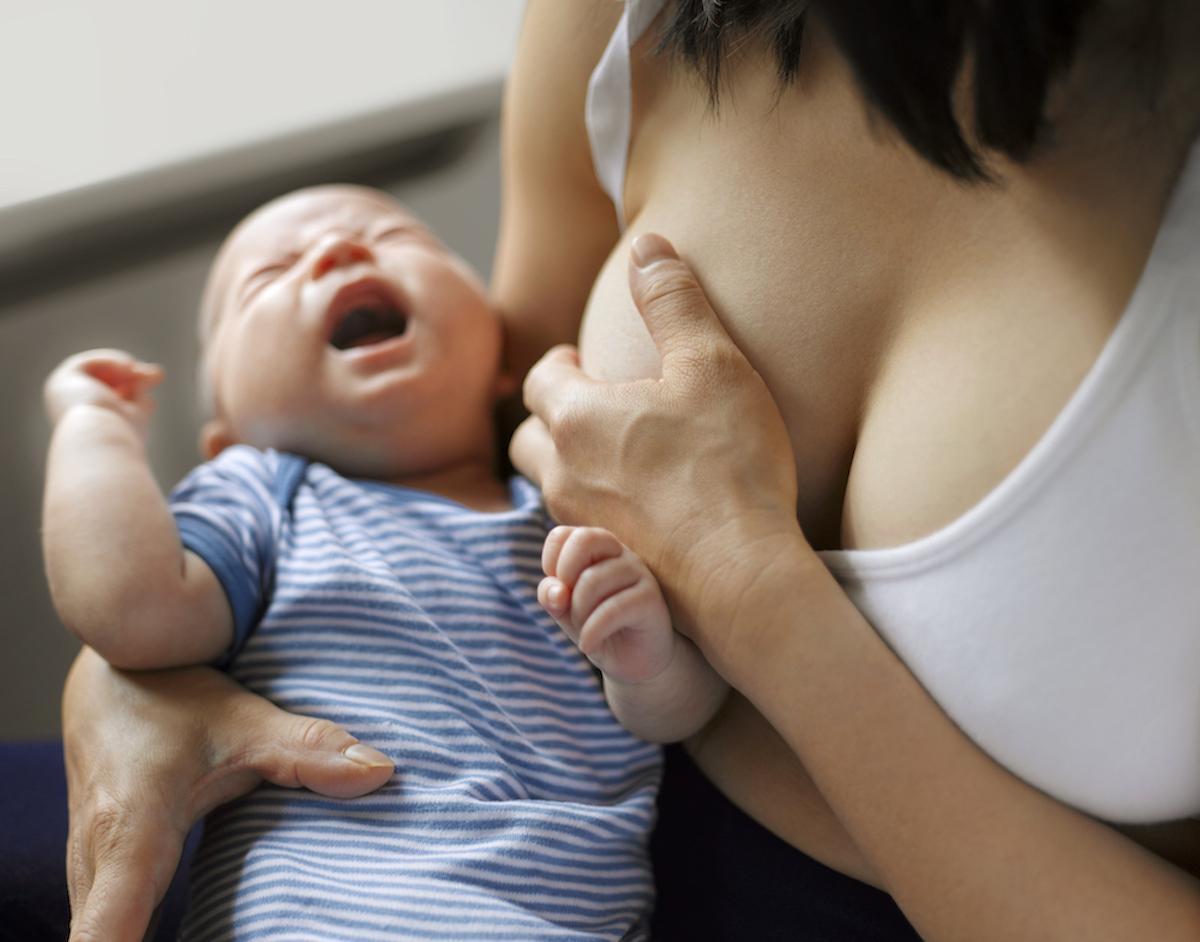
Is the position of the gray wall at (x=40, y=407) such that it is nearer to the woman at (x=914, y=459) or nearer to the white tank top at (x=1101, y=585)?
the woman at (x=914, y=459)

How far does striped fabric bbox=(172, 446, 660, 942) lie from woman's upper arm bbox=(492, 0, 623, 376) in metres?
0.21

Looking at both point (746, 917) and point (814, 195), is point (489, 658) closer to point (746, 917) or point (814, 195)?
point (746, 917)

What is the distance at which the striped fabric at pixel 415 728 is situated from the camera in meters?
0.60

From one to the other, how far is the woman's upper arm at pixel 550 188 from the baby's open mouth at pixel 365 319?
11 centimetres

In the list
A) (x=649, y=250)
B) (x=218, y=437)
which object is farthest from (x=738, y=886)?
(x=218, y=437)

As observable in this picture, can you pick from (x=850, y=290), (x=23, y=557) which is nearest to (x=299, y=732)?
(x=850, y=290)

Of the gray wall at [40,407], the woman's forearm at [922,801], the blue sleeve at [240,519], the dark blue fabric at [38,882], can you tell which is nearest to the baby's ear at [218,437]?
the blue sleeve at [240,519]

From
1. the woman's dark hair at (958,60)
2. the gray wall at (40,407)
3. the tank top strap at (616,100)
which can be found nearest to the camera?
the woman's dark hair at (958,60)

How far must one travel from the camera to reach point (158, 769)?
0.65 meters

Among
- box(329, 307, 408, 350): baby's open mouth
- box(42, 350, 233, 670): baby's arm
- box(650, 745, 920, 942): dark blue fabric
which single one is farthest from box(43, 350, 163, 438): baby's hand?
box(650, 745, 920, 942): dark blue fabric

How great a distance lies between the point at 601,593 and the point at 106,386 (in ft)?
1.82

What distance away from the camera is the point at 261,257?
962mm

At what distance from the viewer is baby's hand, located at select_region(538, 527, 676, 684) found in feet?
1.85

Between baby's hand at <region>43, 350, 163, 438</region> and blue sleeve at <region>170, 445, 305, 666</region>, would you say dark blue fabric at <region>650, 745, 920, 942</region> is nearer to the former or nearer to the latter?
blue sleeve at <region>170, 445, 305, 666</region>
